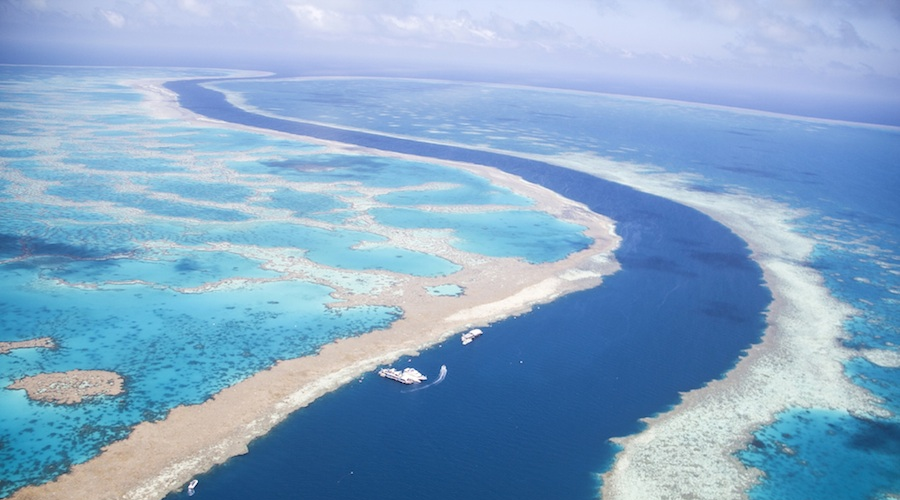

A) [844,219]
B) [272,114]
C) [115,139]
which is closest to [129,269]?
[115,139]

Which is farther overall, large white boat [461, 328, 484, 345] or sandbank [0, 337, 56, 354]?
large white boat [461, 328, 484, 345]

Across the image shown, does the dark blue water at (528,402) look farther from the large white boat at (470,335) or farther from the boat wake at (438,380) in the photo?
the large white boat at (470,335)

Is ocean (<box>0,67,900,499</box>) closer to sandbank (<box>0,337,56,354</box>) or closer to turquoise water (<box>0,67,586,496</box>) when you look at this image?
turquoise water (<box>0,67,586,496</box>)

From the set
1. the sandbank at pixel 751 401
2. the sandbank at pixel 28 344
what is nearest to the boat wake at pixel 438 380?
the sandbank at pixel 751 401

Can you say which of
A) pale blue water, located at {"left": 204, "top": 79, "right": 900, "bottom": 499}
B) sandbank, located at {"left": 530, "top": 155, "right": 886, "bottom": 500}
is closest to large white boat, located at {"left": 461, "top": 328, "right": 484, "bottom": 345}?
sandbank, located at {"left": 530, "top": 155, "right": 886, "bottom": 500}

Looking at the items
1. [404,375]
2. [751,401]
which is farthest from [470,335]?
[751,401]

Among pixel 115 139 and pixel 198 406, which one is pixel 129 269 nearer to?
pixel 198 406
